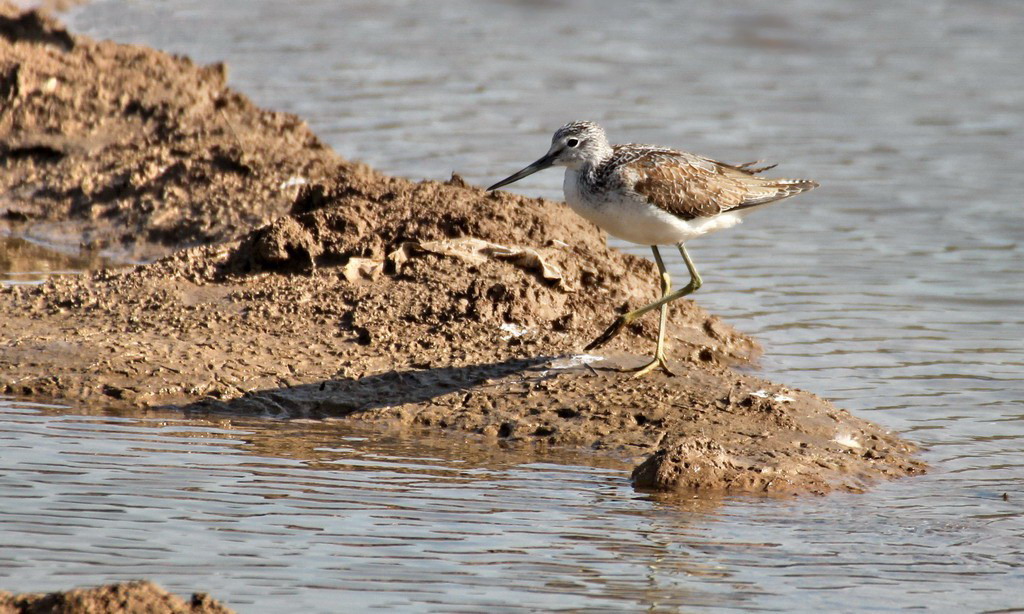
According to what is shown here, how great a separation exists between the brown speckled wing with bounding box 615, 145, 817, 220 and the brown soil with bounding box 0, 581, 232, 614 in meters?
4.02

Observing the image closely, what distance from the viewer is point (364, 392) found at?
738 cm

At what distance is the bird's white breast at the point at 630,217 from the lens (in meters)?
7.61

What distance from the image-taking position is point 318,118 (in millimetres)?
15242

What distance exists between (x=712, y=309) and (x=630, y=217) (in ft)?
7.67

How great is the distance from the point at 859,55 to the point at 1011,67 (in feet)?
6.23

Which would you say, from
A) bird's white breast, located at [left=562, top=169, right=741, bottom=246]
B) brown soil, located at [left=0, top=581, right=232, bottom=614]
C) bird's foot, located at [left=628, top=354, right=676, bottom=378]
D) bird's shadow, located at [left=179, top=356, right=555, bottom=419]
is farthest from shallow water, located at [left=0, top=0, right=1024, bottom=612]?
bird's white breast, located at [left=562, top=169, right=741, bottom=246]

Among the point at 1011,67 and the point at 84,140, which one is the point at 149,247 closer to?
the point at 84,140

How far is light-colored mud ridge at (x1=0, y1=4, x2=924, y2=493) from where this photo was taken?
23.2 feet

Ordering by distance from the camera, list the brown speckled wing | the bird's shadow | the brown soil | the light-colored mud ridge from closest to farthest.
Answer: the brown soil → the light-colored mud ridge → the bird's shadow → the brown speckled wing

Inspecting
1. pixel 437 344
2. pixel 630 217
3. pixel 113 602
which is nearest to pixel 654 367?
pixel 630 217

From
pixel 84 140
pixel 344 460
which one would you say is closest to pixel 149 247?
pixel 84 140

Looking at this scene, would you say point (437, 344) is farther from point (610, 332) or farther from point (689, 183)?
point (689, 183)

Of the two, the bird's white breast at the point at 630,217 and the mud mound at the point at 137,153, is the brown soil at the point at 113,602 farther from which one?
the mud mound at the point at 137,153

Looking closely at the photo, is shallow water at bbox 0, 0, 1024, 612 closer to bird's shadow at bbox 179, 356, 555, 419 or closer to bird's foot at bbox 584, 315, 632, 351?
bird's shadow at bbox 179, 356, 555, 419
